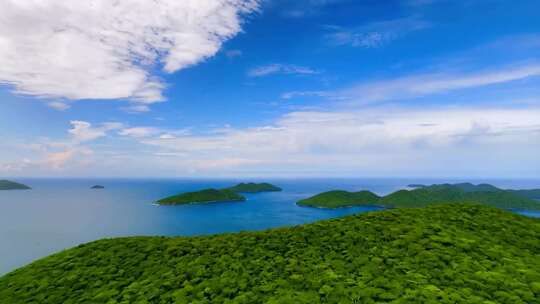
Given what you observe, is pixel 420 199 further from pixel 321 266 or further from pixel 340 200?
pixel 321 266

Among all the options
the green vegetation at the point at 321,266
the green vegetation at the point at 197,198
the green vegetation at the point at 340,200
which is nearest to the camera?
the green vegetation at the point at 321,266

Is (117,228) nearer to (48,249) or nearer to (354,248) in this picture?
(48,249)

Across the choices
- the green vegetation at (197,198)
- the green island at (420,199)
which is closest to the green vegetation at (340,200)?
the green island at (420,199)

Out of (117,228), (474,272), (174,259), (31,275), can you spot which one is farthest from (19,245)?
(474,272)

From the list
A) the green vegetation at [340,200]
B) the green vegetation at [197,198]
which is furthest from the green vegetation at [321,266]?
the green vegetation at [197,198]

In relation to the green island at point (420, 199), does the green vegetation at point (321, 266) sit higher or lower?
higher

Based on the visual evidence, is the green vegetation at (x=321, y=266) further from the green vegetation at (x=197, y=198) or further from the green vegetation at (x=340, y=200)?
the green vegetation at (x=197, y=198)

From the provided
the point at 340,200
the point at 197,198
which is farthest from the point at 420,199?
the point at 197,198

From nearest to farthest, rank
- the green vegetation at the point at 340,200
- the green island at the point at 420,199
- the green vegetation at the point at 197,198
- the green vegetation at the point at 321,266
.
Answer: the green vegetation at the point at 321,266
the green island at the point at 420,199
the green vegetation at the point at 340,200
the green vegetation at the point at 197,198

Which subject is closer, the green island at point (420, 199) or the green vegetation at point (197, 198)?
the green island at point (420, 199)
